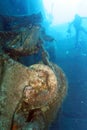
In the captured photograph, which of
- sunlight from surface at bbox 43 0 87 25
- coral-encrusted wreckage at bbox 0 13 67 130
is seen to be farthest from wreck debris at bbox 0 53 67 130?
sunlight from surface at bbox 43 0 87 25

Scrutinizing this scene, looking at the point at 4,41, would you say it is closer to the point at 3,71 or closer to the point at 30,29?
the point at 30,29

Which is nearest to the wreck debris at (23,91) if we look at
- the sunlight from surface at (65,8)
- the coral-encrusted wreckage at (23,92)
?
the coral-encrusted wreckage at (23,92)

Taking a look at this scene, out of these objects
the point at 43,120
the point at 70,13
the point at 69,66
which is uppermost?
the point at 70,13

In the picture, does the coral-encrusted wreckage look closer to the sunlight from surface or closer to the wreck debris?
the wreck debris

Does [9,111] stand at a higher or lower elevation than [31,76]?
lower

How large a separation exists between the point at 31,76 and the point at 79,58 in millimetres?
13403

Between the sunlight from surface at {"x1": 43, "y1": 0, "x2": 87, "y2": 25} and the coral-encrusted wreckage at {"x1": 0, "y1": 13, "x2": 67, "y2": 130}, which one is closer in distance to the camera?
the coral-encrusted wreckage at {"x1": 0, "y1": 13, "x2": 67, "y2": 130}

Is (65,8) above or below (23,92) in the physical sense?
above

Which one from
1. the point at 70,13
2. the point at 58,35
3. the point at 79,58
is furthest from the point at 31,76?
the point at 70,13

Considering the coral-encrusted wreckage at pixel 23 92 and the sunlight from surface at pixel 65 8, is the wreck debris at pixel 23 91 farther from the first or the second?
the sunlight from surface at pixel 65 8

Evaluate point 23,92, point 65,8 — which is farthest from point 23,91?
point 65,8

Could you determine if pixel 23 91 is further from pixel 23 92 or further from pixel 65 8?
pixel 65 8

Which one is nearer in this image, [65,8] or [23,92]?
[23,92]

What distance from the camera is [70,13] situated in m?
72.3
